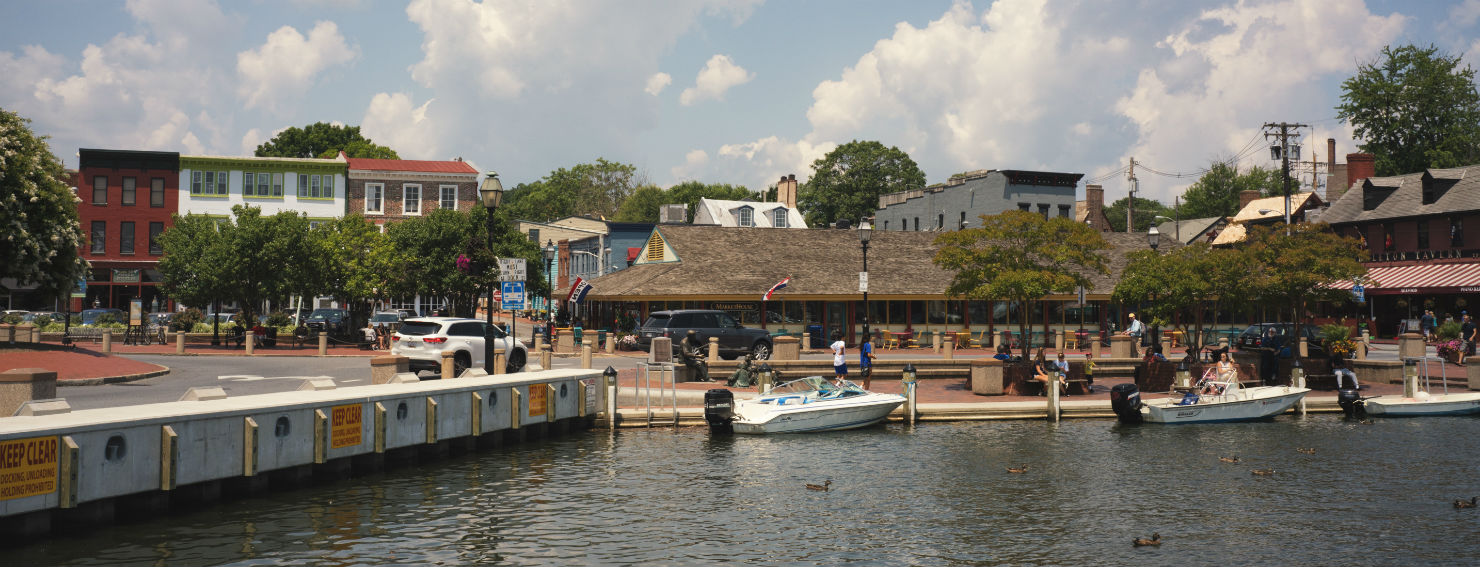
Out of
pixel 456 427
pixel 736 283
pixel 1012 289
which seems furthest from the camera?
pixel 736 283

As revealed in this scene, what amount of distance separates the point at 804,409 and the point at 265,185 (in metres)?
60.7

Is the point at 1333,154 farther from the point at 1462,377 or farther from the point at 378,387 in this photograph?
the point at 378,387

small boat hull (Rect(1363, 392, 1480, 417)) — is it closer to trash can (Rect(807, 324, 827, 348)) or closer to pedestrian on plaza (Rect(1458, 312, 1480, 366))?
pedestrian on plaza (Rect(1458, 312, 1480, 366))

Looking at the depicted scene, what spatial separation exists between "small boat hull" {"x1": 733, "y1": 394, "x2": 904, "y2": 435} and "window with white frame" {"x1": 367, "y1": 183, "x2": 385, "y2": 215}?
5653cm

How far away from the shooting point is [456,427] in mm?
23297

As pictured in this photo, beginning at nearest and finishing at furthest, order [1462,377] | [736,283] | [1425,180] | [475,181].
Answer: [1462,377], [736,283], [1425,180], [475,181]

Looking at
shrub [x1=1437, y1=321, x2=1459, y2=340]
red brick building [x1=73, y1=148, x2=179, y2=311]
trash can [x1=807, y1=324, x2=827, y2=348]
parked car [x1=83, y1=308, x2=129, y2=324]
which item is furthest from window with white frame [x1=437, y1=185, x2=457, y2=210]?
shrub [x1=1437, y1=321, x2=1459, y2=340]

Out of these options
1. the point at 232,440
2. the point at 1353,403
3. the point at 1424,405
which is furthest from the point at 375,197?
the point at 1424,405

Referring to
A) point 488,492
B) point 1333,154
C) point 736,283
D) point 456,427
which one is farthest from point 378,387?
point 1333,154

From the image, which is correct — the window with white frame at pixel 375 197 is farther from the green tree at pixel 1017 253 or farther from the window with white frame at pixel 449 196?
the green tree at pixel 1017 253

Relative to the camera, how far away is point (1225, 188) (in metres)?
114

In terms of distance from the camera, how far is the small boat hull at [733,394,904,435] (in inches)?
1040

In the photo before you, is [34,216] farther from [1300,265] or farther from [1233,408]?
[1300,265]

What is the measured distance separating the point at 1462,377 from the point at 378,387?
118 ft
